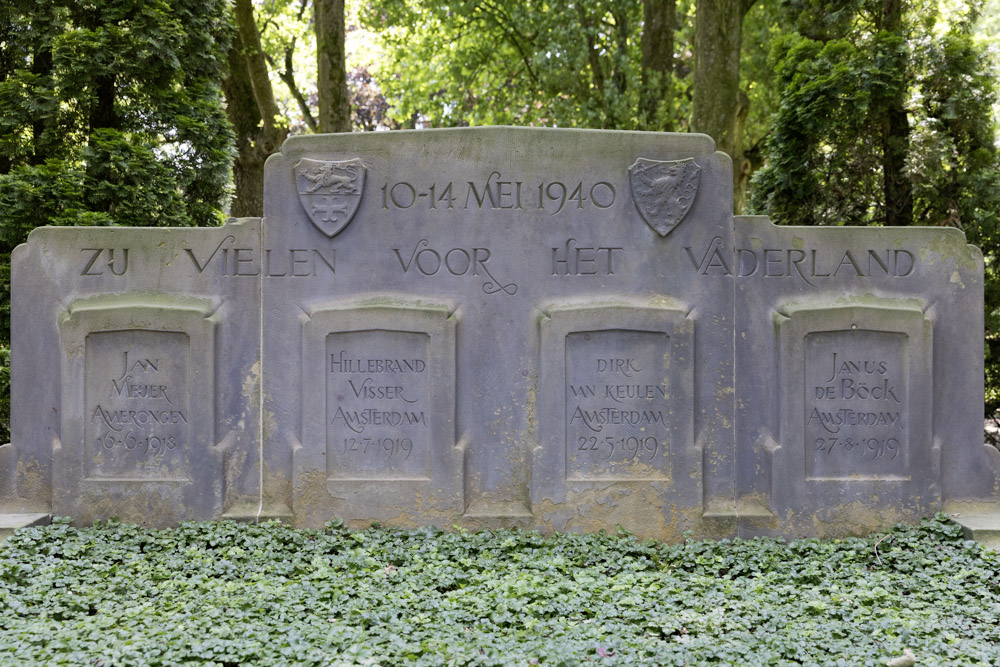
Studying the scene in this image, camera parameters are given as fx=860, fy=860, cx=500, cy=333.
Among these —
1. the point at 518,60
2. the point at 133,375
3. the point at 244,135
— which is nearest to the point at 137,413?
the point at 133,375

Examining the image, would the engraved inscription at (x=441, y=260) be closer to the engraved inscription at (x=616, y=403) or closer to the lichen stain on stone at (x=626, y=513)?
the engraved inscription at (x=616, y=403)

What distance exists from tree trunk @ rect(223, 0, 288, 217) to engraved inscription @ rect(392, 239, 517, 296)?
6.77 m

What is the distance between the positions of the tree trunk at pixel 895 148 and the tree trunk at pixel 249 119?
7.99 meters

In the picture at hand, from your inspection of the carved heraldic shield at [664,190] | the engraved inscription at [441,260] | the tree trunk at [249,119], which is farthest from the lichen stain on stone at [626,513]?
the tree trunk at [249,119]

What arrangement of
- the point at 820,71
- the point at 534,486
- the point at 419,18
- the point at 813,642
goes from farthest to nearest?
1. the point at 419,18
2. the point at 820,71
3. the point at 534,486
4. the point at 813,642

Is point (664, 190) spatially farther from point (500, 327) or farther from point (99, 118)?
point (99, 118)

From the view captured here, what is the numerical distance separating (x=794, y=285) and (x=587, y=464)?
1.92 meters

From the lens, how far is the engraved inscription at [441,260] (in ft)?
19.8

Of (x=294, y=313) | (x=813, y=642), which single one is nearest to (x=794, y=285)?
(x=813, y=642)

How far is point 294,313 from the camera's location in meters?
6.01

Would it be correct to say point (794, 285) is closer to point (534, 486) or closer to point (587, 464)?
point (587, 464)

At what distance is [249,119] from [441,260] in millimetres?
8272

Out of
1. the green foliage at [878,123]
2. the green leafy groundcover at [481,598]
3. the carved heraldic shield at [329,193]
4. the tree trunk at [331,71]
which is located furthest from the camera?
the tree trunk at [331,71]

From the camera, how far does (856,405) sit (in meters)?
6.00
